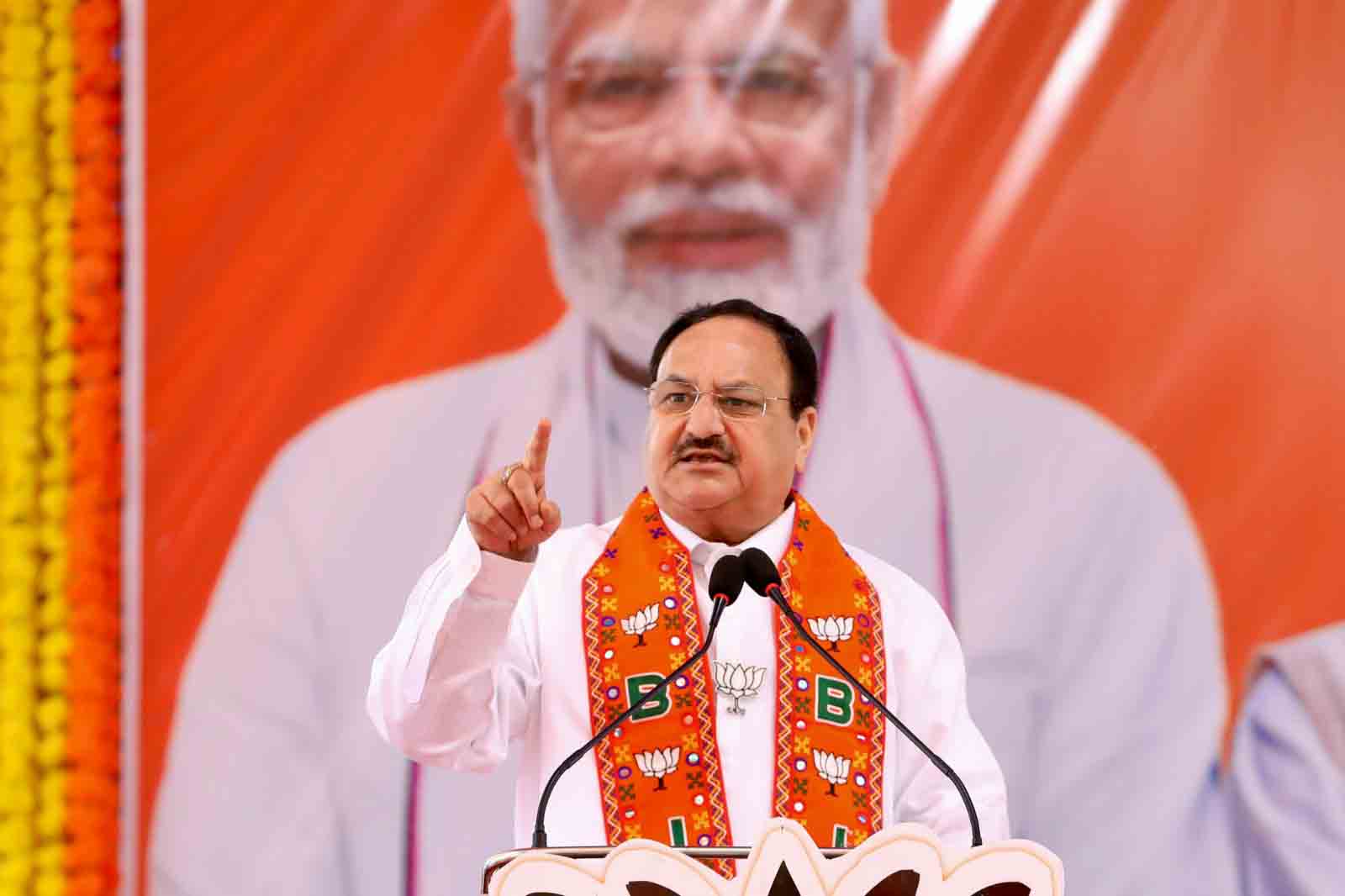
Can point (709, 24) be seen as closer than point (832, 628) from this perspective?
No

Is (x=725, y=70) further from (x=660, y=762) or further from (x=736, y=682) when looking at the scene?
(x=660, y=762)

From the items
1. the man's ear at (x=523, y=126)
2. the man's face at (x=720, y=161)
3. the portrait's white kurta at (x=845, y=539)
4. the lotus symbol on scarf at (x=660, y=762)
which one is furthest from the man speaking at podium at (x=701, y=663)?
the man's ear at (x=523, y=126)

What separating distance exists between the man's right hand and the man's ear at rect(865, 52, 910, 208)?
1.62 m

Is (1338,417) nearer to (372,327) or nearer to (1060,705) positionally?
(1060,705)

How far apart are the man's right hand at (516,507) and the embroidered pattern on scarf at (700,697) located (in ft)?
1.28

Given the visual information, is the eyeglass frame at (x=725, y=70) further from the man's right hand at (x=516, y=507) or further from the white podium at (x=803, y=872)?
the white podium at (x=803, y=872)

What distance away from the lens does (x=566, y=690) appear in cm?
229

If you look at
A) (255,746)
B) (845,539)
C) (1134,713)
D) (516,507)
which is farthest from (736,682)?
(255,746)

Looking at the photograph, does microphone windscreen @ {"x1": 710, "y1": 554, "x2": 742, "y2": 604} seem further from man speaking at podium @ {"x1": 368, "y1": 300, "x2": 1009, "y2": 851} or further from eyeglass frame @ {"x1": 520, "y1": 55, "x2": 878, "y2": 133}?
eyeglass frame @ {"x1": 520, "y1": 55, "x2": 878, "y2": 133}

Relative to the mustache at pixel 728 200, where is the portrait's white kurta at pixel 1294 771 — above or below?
below

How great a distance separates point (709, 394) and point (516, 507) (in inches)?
15.9

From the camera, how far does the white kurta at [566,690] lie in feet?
6.65

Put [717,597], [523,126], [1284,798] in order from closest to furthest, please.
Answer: [717,597], [1284,798], [523,126]

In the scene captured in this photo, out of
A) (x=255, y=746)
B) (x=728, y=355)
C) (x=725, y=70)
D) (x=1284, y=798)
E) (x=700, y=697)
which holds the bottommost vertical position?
(x=1284, y=798)
